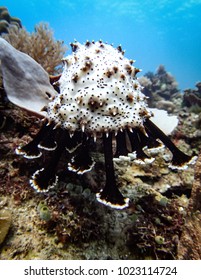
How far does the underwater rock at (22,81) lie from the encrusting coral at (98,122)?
57 centimetres

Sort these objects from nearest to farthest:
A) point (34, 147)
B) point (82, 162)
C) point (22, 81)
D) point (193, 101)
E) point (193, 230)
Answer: point (193, 230) → point (82, 162) → point (34, 147) → point (22, 81) → point (193, 101)

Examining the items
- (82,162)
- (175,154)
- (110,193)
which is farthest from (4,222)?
(175,154)

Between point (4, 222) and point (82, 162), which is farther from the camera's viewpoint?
point (82, 162)

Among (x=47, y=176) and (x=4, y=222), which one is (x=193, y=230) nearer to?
(x=47, y=176)

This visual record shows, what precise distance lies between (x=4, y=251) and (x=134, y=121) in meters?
2.07

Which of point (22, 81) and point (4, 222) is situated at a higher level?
point (22, 81)

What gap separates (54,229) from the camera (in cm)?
235

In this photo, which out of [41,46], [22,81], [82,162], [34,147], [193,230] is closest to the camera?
[193,230]

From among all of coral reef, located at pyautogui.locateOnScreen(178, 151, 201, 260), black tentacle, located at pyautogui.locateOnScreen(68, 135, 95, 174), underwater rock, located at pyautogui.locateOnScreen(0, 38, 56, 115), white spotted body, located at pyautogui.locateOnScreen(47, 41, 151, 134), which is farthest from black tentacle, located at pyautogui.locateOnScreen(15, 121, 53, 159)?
coral reef, located at pyautogui.locateOnScreen(178, 151, 201, 260)

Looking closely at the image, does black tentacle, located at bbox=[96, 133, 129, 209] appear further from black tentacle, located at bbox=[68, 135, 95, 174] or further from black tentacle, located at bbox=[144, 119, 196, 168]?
black tentacle, located at bbox=[144, 119, 196, 168]

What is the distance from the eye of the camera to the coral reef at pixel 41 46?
15.8ft

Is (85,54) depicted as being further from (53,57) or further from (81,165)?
(53,57)

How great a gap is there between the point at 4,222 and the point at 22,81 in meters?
2.17

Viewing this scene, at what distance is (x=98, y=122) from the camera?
7.79ft
